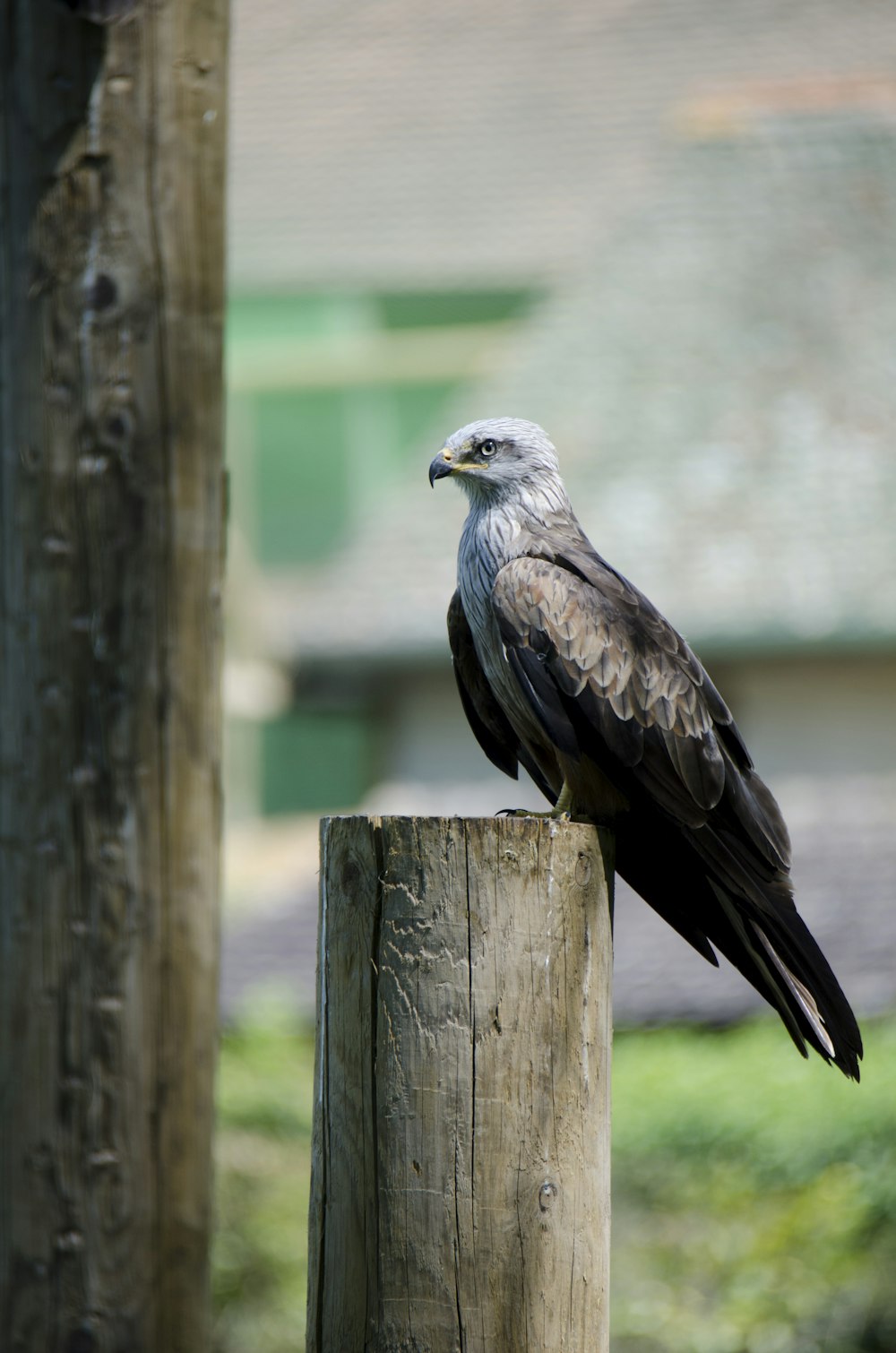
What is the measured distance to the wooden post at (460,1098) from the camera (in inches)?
97.3

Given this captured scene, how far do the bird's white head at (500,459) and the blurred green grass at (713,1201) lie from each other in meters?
4.43

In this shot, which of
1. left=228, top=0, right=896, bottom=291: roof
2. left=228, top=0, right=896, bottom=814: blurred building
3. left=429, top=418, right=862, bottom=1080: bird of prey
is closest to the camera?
left=429, top=418, right=862, bottom=1080: bird of prey

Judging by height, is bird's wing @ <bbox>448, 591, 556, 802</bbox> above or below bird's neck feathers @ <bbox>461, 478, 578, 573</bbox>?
below

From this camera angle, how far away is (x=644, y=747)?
368 centimetres

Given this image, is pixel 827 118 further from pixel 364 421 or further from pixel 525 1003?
pixel 525 1003

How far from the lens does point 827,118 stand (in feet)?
53.4

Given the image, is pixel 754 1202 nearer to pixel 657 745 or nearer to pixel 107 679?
pixel 657 745

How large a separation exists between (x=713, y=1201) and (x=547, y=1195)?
568 centimetres

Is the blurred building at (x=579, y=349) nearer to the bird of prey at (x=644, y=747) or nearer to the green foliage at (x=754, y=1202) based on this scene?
the green foliage at (x=754, y=1202)

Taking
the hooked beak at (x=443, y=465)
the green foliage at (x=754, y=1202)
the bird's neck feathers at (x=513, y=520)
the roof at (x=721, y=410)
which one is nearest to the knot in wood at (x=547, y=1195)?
the bird's neck feathers at (x=513, y=520)

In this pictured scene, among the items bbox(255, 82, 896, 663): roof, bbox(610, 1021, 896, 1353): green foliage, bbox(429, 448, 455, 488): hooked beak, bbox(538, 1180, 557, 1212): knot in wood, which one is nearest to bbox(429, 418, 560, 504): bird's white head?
bbox(429, 448, 455, 488): hooked beak

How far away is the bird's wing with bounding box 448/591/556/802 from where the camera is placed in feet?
13.6

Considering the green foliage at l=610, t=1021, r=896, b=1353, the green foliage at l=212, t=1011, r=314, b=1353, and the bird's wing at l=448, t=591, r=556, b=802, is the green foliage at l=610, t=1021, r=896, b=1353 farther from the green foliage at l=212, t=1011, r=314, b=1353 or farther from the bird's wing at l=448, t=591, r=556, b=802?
the bird's wing at l=448, t=591, r=556, b=802

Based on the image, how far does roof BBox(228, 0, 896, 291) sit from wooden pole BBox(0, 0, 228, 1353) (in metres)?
18.1
